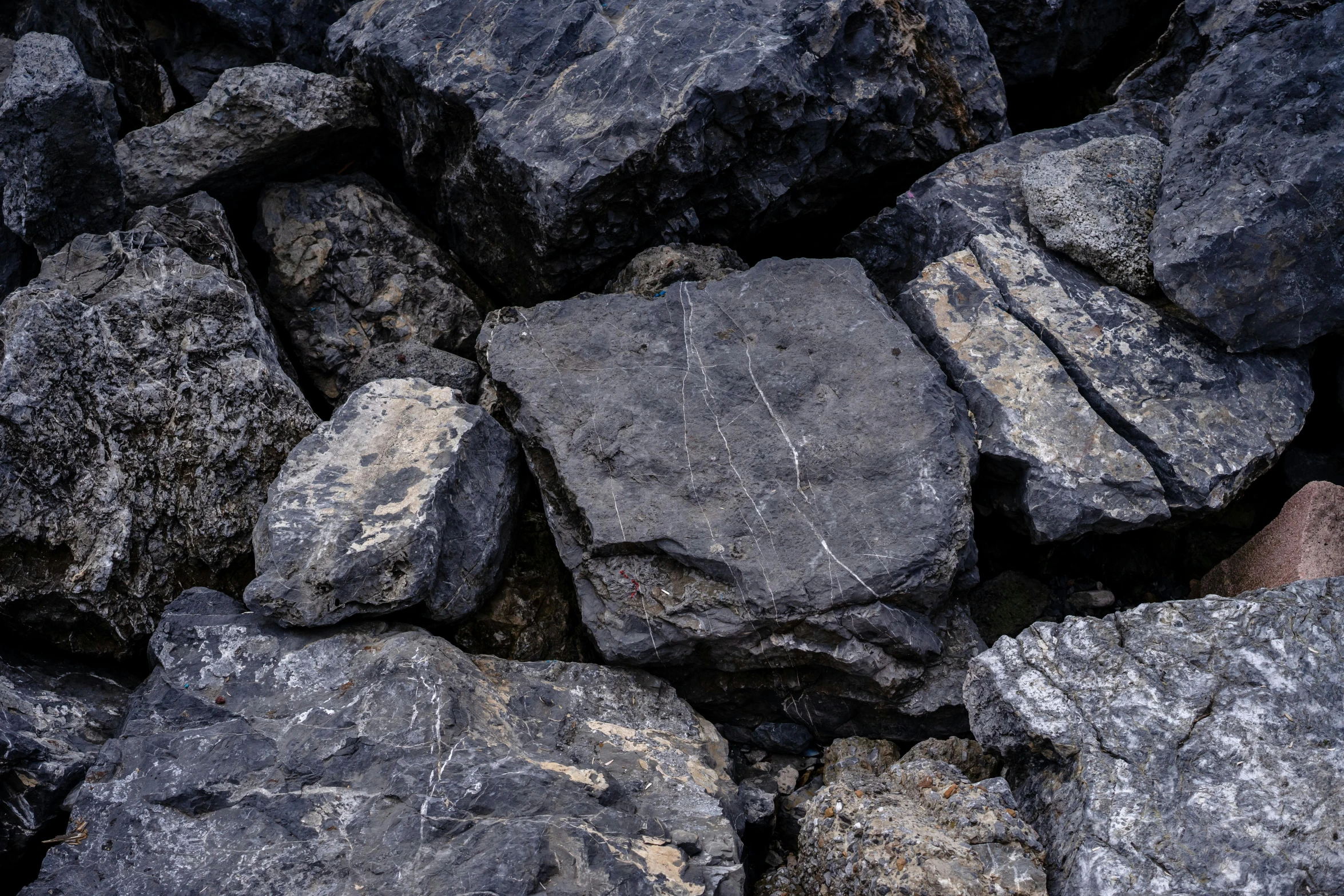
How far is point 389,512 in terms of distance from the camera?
2557 mm

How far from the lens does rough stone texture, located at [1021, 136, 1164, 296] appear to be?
9.75 feet

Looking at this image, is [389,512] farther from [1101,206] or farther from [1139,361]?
[1101,206]

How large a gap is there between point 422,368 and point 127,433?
0.88m

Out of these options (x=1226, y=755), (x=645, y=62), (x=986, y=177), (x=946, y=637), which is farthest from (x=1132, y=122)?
(x=1226, y=755)

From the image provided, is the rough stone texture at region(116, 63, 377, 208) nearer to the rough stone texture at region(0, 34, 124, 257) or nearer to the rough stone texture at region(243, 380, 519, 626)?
the rough stone texture at region(0, 34, 124, 257)

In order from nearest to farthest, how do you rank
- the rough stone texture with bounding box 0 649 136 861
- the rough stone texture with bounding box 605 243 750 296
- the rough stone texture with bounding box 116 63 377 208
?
1. the rough stone texture with bounding box 0 649 136 861
2. the rough stone texture with bounding box 605 243 750 296
3. the rough stone texture with bounding box 116 63 377 208

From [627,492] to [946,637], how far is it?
3.10 ft

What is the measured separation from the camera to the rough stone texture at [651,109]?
9.89 ft

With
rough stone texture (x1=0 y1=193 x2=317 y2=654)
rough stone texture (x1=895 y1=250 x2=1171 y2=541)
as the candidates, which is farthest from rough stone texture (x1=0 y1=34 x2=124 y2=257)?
rough stone texture (x1=895 y1=250 x2=1171 y2=541)

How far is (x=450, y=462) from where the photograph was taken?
8.80ft

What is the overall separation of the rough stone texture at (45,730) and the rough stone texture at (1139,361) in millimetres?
2721

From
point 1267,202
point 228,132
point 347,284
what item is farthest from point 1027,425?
point 228,132

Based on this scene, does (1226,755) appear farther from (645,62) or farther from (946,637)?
(645,62)

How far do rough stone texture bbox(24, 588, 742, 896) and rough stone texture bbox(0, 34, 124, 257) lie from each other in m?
1.26
